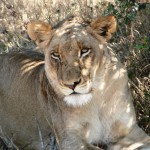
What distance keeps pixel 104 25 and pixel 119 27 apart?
5.43 ft

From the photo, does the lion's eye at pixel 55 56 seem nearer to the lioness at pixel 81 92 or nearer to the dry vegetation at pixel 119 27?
the lioness at pixel 81 92

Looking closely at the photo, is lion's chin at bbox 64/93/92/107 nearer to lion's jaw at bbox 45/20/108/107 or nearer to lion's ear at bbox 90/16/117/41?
lion's jaw at bbox 45/20/108/107

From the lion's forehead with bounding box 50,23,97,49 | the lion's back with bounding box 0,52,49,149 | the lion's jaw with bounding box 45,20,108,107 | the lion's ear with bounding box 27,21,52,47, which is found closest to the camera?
the lion's jaw with bounding box 45,20,108,107

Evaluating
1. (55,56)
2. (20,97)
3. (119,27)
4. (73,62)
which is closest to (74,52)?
(73,62)

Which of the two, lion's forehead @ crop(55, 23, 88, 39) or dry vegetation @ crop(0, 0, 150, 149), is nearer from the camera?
lion's forehead @ crop(55, 23, 88, 39)

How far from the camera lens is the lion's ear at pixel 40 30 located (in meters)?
3.88

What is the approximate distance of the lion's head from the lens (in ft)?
11.7

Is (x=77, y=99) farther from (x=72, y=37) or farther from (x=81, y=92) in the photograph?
(x=72, y=37)

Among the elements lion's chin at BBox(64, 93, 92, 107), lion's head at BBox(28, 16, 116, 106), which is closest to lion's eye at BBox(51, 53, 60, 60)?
lion's head at BBox(28, 16, 116, 106)

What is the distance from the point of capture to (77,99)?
3.78 metres

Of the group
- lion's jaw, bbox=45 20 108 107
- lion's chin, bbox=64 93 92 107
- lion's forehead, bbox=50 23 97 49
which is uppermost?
lion's forehead, bbox=50 23 97 49

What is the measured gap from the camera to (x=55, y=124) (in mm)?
4012

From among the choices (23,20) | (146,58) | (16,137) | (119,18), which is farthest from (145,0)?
(16,137)

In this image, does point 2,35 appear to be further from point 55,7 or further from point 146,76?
point 146,76
